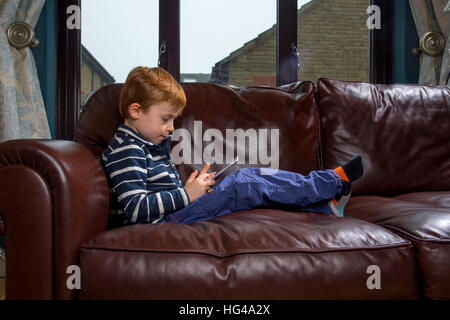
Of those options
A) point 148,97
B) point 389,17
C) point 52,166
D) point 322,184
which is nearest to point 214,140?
point 148,97

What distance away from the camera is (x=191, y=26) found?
226 cm

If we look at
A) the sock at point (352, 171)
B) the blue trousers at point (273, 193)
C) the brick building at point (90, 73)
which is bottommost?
the blue trousers at point (273, 193)

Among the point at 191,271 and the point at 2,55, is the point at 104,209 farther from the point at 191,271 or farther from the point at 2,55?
the point at 2,55

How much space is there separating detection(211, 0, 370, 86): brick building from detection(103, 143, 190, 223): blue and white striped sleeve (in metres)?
1.51

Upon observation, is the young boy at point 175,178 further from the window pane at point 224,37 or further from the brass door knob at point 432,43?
the brass door knob at point 432,43

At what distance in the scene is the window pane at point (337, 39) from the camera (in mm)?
2502

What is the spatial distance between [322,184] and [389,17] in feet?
5.74

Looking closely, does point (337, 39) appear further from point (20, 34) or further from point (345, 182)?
point (20, 34)

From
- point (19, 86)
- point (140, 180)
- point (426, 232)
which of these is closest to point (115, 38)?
point (19, 86)

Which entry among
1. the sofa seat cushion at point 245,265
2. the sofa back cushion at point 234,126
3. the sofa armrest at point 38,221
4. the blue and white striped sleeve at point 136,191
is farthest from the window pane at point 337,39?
the sofa armrest at point 38,221

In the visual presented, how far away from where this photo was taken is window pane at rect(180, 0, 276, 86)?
227 centimetres

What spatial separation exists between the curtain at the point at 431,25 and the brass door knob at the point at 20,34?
91.9 inches

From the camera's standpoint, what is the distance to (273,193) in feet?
3.76

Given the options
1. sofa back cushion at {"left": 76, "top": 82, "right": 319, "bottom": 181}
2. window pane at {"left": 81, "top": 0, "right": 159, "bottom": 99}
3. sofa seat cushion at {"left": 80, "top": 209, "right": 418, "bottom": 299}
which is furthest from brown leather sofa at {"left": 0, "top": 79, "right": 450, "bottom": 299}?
window pane at {"left": 81, "top": 0, "right": 159, "bottom": 99}
